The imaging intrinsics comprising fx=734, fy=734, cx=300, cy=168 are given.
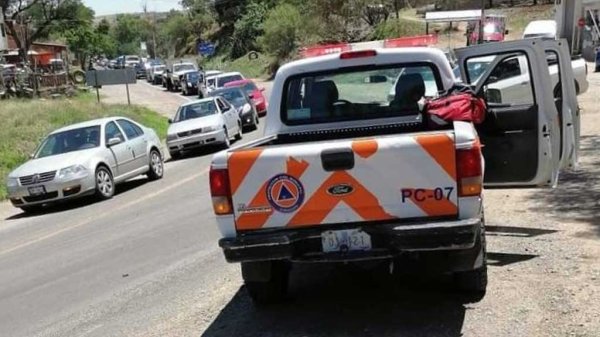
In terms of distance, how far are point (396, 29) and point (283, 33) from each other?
11.3m

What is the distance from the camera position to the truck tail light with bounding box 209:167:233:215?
511cm

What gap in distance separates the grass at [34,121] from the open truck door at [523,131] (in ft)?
44.4

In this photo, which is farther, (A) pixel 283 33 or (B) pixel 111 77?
(A) pixel 283 33

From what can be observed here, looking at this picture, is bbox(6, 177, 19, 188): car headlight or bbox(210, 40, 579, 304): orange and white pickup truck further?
bbox(6, 177, 19, 188): car headlight

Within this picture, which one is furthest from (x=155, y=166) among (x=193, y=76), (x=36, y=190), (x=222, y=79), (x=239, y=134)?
(x=193, y=76)

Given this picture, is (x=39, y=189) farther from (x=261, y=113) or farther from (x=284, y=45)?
(x=284, y=45)

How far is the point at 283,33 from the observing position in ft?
199

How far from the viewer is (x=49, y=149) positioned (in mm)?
15125

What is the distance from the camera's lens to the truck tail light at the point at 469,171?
4820mm

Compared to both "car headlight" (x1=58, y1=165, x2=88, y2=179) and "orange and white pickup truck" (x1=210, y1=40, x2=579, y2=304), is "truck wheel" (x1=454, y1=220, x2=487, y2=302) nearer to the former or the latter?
"orange and white pickup truck" (x1=210, y1=40, x2=579, y2=304)

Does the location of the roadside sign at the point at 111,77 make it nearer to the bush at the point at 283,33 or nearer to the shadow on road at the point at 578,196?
the shadow on road at the point at 578,196

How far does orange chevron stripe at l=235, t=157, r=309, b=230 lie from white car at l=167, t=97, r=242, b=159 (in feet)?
50.3

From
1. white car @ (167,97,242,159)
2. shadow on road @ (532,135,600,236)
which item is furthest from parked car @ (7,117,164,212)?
shadow on road @ (532,135,600,236)

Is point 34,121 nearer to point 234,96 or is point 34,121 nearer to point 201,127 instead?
point 234,96
